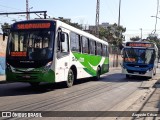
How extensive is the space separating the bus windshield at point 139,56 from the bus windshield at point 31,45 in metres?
13.5

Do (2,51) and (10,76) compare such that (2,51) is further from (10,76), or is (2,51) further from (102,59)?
(10,76)

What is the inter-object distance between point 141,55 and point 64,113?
59.7 ft

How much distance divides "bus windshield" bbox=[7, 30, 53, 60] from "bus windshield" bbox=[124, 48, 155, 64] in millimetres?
13467

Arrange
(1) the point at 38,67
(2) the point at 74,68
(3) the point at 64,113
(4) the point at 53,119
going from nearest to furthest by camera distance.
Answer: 1. (4) the point at 53,119
2. (3) the point at 64,113
3. (1) the point at 38,67
4. (2) the point at 74,68

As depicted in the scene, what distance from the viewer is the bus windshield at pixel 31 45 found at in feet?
49.0

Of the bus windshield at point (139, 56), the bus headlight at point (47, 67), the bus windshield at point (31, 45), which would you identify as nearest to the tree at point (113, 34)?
the bus windshield at point (139, 56)

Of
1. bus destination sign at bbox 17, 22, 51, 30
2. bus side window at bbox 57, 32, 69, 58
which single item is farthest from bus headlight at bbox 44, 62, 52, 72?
bus destination sign at bbox 17, 22, 51, 30

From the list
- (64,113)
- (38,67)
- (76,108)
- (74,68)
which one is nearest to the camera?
(64,113)

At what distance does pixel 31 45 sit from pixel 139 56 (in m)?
14.1

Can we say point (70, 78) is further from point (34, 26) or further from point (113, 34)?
point (113, 34)

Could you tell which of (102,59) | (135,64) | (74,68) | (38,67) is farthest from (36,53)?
(135,64)

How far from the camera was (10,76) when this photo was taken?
15.2 meters

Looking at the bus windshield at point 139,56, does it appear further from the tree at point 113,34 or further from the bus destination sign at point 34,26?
the tree at point 113,34

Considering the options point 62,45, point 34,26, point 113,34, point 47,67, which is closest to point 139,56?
point 62,45
